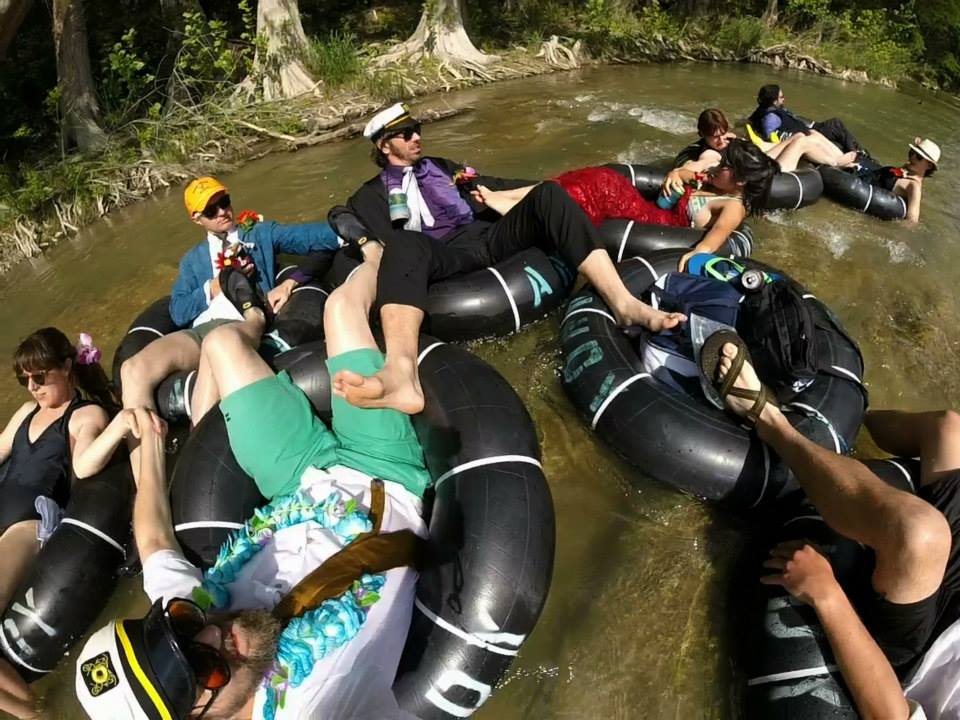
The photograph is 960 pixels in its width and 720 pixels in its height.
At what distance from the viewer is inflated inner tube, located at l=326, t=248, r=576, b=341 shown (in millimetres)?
3352

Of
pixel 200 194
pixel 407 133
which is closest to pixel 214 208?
pixel 200 194

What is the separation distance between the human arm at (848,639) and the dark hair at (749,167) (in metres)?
2.73

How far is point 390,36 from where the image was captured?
10445 millimetres

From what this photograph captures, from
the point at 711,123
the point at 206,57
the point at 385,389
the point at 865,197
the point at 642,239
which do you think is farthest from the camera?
the point at 206,57

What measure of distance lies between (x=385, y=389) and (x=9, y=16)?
A: 540 cm

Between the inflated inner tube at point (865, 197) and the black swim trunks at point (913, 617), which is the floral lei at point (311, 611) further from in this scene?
the inflated inner tube at point (865, 197)

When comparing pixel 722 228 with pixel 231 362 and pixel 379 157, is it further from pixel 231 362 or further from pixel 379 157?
pixel 231 362

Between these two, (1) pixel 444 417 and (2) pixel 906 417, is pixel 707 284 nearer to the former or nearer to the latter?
(2) pixel 906 417

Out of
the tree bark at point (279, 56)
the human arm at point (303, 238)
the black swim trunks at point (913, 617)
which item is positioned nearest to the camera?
the black swim trunks at point (913, 617)

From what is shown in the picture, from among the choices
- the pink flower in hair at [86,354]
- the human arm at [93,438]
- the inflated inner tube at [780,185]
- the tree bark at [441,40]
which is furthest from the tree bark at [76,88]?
the inflated inner tube at [780,185]

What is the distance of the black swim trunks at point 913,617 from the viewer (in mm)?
1801

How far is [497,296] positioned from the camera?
11.1ft

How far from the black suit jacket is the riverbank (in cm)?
365

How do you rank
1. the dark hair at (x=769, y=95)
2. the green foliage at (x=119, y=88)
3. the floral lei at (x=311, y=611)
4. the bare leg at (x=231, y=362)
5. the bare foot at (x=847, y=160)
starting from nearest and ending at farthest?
1. the floral lei at (x=311, y=611)
2. the bare leg at (x=231, y=362)
3. the bare foot at (x=847, y=160)
4. the dark hair at (x=769, y=95)
5. the green foliage at (x=119, y=88)
